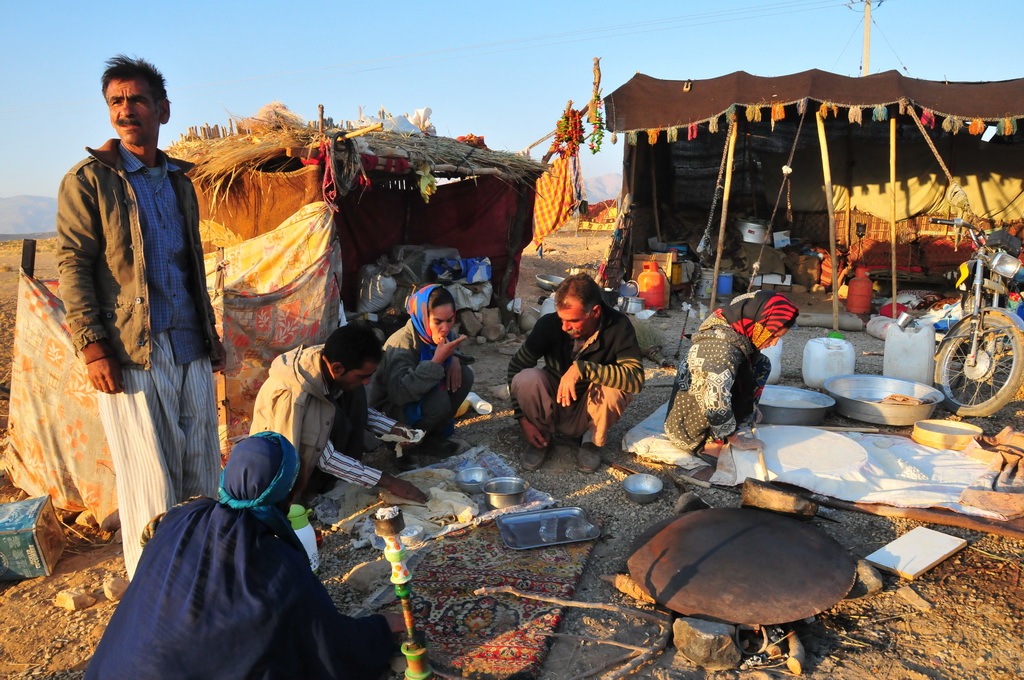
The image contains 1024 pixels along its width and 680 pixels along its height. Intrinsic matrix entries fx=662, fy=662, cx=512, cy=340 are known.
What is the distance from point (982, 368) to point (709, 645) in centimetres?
354

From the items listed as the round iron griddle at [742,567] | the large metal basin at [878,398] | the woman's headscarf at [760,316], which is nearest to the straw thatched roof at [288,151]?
the woman's headscarf at [760,316]

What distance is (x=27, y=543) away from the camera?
2682mm

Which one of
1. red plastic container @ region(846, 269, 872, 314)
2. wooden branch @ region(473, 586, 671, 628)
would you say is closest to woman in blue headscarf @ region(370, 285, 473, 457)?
wooden branch @ region(473, 586, 671, 628)

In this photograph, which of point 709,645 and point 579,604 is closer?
point 709,645

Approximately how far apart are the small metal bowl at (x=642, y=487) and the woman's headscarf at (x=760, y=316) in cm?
89

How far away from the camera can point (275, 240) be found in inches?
172

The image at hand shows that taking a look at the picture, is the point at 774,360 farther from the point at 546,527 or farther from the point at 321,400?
the point at 321,400

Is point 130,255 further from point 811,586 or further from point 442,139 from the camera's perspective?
point 442,139

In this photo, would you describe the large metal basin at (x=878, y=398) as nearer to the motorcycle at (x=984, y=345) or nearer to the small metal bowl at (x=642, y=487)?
the motorcycle at (x=984, y=345)

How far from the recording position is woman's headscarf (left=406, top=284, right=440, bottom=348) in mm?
3512

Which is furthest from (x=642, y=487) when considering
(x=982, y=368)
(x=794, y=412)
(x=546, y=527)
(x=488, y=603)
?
(x=982, y=368)

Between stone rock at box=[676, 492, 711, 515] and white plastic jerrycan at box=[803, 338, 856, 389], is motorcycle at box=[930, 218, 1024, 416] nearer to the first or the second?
white plastic jerrycan at box=[803, 338, 856, 389]

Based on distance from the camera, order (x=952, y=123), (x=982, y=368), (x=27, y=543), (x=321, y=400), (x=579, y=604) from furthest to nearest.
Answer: (x=952, y=123) → (x=982, y=368) → (x=321, y=400) → (x=27, y=543) → (x=579, y=604)

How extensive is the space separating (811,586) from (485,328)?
4.85 m
